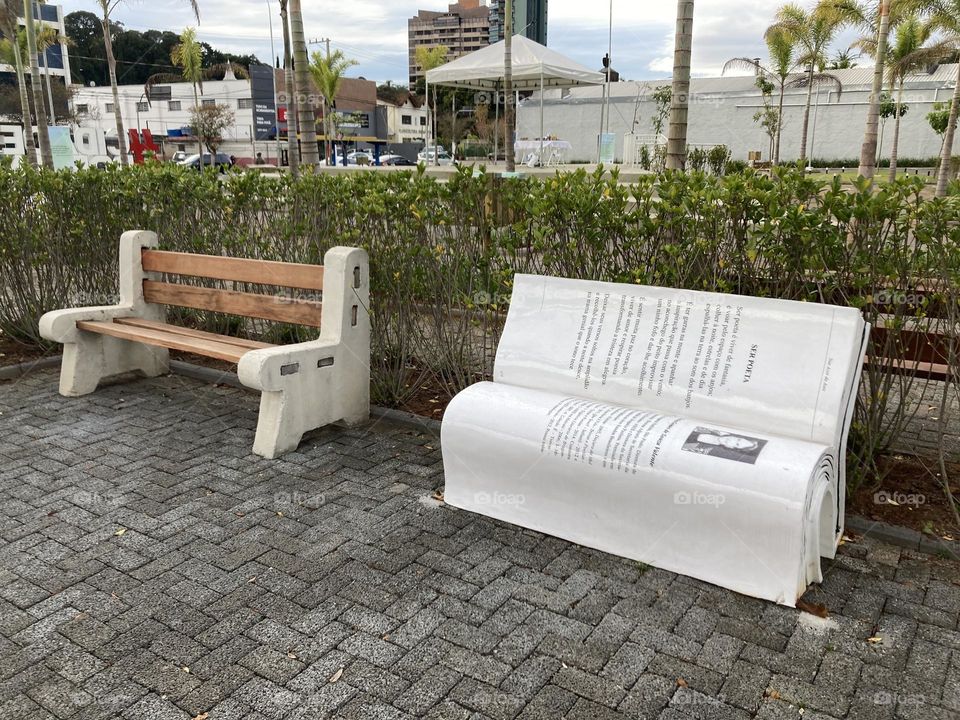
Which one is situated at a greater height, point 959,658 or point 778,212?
point 778,212

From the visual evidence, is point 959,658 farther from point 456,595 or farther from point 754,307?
point 456,595

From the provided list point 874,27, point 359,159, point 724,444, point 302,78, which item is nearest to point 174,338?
point 724,444

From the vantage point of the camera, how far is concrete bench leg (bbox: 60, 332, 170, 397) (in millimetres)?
5285

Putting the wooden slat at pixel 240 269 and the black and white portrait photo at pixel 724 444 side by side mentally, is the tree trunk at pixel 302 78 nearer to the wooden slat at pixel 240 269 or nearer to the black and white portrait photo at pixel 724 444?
the wooden slat at pixel 240 269

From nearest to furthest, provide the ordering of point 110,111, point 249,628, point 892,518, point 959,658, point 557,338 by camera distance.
Result: point 959,658
point 249,628
point 892,518
point 557,338
point 110,111

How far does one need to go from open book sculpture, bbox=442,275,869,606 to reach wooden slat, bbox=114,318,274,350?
1829 mm

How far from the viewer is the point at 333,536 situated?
3311mm

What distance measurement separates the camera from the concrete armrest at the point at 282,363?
400 cm

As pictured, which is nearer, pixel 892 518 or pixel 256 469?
pixel 892 518

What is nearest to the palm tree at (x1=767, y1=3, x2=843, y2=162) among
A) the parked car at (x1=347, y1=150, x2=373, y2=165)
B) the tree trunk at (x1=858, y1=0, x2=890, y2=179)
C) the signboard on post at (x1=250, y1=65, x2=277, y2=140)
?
the tree trunk at (x1=858, y1=0, x2=890, y2=179)

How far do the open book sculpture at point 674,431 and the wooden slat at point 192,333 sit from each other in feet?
6.00

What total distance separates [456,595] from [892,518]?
197cm

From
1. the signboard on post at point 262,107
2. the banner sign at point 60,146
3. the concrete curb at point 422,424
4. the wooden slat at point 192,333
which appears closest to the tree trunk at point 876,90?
the concrete curb at point 422,424

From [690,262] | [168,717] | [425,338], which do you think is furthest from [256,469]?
[690,262]
